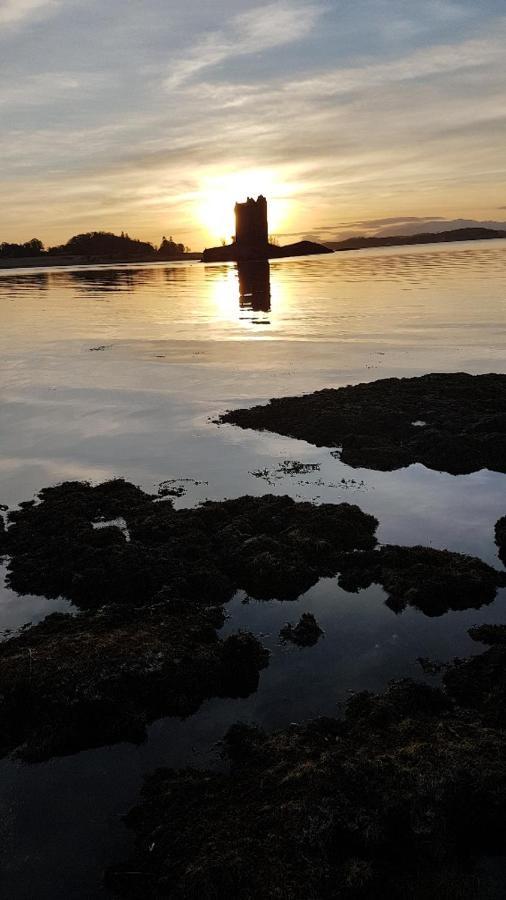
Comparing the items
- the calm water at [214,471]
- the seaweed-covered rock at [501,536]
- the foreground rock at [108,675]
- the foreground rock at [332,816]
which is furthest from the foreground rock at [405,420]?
the foreground rock at [332,816]

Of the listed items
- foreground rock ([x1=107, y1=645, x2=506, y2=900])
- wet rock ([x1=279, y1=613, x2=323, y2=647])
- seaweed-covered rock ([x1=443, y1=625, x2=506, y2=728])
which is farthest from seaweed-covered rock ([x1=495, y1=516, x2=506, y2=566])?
foreground rock ([x1=107, y1=645, x2=506, y2=900])

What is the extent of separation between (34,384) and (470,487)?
69.6ft

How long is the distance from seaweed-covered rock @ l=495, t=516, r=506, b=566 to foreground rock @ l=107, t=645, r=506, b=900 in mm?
4967

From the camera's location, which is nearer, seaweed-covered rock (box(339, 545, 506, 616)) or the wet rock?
the wet rock

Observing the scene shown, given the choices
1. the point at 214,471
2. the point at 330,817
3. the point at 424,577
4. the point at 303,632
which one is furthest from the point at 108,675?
the point at 214,471

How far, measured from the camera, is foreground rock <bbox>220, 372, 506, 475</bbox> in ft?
57.5

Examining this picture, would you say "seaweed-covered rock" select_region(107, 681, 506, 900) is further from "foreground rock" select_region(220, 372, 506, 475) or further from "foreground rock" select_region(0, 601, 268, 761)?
"foreground rock" select_region(220, 372, 506, 475)

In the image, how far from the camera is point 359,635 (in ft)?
32.7

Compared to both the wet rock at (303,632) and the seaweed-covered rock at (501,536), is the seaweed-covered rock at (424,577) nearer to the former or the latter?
the seaweed-covered rock at (501,536)

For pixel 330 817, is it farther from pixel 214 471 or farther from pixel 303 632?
pixel 214 471

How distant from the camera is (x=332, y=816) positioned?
255 inches

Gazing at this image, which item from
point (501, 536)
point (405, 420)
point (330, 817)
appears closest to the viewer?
point (330, 817)

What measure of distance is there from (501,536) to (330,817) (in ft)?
26.0

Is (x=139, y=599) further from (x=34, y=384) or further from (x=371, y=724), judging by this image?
(x=34, y=384)
